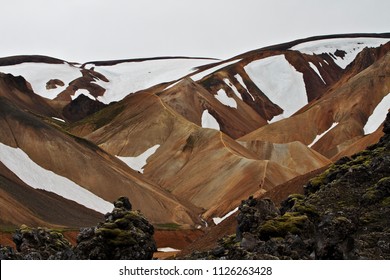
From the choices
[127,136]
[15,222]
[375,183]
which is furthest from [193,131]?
[375,183]

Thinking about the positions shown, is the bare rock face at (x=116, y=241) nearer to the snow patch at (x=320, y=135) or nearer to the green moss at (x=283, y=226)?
the green moss at (x=283, y=226)

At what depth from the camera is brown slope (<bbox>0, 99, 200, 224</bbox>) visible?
293 ft

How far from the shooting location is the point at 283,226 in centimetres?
2791

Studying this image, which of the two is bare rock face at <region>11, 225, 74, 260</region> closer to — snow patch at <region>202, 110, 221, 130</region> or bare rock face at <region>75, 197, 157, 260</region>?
bare rock face at <region>75, 197, 157, 260</region>

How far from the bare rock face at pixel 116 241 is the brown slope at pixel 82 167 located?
5419 cm

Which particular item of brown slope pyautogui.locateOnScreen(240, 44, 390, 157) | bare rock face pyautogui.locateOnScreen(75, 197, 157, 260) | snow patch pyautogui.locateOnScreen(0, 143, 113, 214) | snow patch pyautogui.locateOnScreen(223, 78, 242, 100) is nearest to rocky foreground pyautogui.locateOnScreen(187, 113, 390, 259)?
bare rock face pyautogui.locateOnScreen(75, 197, 157, 260)

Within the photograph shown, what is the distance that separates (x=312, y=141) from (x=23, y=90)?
63.4 m

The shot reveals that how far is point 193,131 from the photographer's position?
13038 cm

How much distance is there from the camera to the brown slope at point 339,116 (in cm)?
14938

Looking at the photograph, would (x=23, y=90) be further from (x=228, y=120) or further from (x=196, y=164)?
(x=196, y=164)

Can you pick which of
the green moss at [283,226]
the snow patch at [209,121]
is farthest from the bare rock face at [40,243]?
the snow patch at [209,121]

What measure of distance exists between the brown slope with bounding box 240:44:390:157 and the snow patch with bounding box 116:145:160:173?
26571 mm

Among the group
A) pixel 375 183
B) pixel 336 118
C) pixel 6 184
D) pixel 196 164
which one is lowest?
pixel 375 183

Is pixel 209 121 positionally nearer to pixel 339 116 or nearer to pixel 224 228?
pixel 339 116
